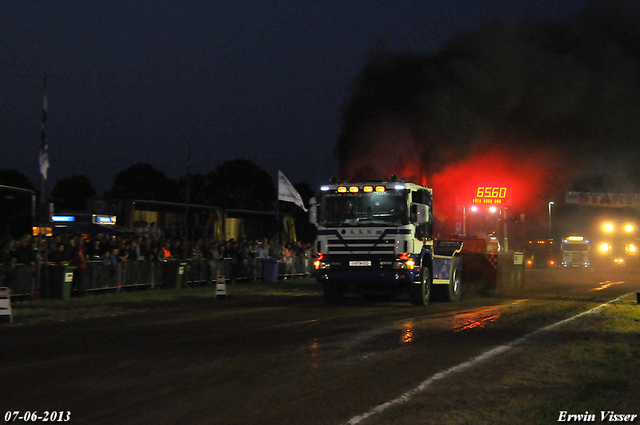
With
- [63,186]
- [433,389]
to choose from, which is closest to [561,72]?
[433,389]

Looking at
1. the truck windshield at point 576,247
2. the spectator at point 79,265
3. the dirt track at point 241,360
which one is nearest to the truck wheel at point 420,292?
the dirt track at point 241,360

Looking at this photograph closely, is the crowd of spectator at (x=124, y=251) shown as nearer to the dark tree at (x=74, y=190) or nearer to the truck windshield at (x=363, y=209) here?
the truck windshield at (x=363, y=209)

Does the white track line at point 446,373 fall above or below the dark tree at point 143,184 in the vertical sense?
below

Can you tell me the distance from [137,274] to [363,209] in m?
8.11

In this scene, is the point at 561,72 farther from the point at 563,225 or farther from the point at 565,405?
the point at 563,225

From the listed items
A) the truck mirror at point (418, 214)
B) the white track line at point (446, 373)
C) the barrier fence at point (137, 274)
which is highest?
the truck mirror at point (418, 214)

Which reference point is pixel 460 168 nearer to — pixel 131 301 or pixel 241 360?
pixel 131 301

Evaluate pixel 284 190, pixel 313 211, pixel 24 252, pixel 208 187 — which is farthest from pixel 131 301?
pixel 208 187

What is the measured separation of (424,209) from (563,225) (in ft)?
188

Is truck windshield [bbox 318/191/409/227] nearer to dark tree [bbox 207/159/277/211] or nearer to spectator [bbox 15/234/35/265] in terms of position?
spectator [bbox 15/234/35/265]

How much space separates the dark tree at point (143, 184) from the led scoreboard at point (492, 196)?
74.3 metres

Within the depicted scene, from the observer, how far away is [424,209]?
17.4m

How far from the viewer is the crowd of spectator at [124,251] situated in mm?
18641

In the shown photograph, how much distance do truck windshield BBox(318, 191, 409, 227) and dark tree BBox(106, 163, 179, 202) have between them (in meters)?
80.5
